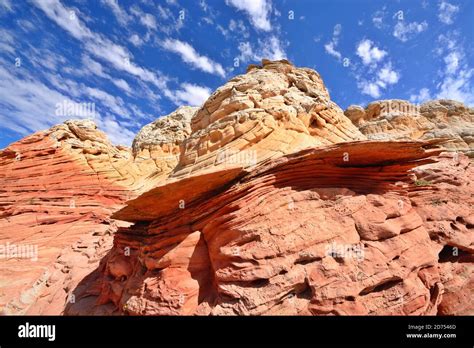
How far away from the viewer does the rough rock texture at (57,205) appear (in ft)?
44.1

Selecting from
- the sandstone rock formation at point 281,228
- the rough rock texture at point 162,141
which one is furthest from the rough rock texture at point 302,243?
the rough rock texture at point 162,141

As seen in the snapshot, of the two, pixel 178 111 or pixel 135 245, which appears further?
pixel 178 111

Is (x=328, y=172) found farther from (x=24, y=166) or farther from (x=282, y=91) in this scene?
(x=24, y=166)

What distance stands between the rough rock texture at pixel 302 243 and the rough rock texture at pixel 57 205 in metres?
6.69

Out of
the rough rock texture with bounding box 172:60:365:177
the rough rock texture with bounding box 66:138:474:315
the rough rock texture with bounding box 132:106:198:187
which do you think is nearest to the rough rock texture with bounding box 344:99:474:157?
the rough rock texture with bounding box 172:60:365:177

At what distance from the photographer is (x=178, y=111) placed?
3428 centimetres

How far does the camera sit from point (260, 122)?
982cm

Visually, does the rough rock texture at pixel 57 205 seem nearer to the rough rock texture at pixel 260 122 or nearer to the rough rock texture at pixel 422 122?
the rough rock texture at pixel 260 122

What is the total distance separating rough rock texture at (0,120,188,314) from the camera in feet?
44.1

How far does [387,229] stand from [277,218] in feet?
10.8

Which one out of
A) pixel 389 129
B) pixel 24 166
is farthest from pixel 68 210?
pixel 389 129

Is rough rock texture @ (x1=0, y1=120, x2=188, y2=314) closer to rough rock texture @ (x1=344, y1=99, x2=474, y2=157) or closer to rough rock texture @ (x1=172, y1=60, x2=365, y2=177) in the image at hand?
rough rock texture @ (x1=172, y1=60, x2=365, y2=177)

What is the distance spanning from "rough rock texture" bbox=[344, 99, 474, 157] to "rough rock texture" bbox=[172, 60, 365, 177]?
14461 mm

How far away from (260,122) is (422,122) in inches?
950
